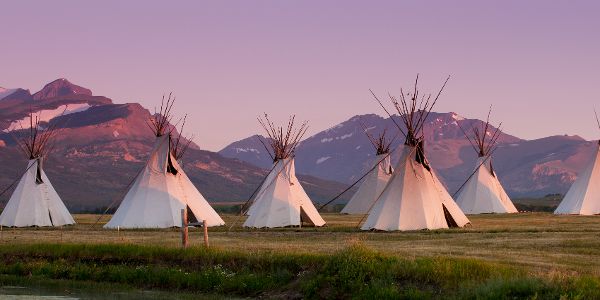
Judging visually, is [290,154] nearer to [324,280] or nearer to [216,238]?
[216,238]

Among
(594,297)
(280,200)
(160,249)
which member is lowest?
(594,297)

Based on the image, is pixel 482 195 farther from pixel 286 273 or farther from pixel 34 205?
pixel 286 273

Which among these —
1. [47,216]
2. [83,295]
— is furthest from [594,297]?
[47,216]

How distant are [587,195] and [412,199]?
83.3 feet

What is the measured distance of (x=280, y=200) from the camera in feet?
170

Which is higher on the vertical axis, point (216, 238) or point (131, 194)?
point (131, 194)

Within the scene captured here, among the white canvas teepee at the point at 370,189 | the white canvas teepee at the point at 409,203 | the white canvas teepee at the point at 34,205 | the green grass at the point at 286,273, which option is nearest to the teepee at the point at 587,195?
the white canvas teepee at the point at 370,189

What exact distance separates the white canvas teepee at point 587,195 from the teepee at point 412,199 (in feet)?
70.0

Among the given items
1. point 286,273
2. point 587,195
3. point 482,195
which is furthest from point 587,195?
point 286,273

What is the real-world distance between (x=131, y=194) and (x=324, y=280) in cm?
2880

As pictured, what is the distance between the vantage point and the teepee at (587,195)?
212 feet

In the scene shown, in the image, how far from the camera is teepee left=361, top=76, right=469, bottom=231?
44219 millimetres

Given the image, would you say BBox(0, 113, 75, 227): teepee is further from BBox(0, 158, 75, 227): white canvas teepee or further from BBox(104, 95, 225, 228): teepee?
BBox(104, 95, 225, 228): teepee

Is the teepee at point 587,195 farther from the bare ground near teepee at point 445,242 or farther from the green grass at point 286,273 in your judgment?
the green grass at point 286,273
